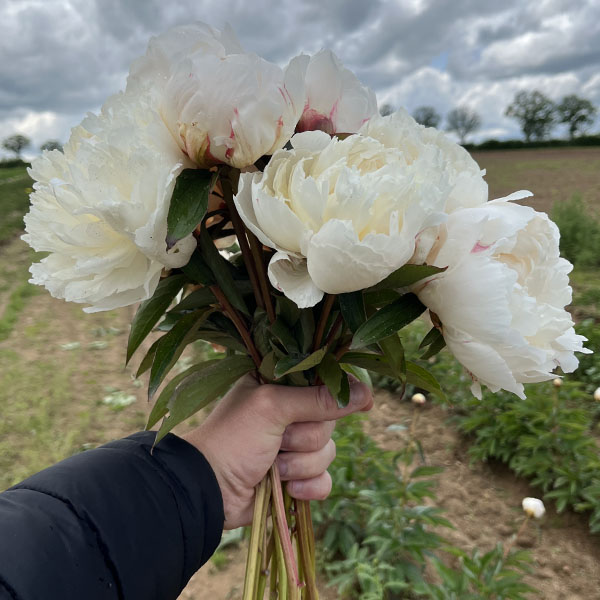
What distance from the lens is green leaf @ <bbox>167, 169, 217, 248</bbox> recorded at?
0.64m

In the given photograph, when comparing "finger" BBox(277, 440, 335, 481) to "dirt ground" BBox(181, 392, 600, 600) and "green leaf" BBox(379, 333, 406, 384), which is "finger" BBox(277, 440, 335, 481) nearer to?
"green leaf" BBox(379, 333, 406, 384)

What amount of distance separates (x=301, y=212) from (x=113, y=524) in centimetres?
62

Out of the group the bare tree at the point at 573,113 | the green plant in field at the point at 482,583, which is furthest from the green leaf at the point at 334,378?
the bare tree at the point at 573,113

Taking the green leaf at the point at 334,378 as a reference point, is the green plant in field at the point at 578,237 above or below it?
below

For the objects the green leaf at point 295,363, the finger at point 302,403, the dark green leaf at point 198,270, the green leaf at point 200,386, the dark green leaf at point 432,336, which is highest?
the dark green leaf at point 198,270

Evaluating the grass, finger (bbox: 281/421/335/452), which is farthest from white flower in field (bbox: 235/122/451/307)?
the grass

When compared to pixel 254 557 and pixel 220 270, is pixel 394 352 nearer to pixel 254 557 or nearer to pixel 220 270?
pixel 220 270

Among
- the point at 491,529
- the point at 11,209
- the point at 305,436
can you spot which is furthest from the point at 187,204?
the point at 11,209

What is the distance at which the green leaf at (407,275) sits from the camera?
0.65 meters

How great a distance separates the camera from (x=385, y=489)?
2107mm

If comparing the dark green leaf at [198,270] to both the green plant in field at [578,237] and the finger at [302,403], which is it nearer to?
the finger at [302,403]

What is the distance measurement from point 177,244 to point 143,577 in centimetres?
58

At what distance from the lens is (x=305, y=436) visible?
1034 mm

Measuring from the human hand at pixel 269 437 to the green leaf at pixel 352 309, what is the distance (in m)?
0.27
